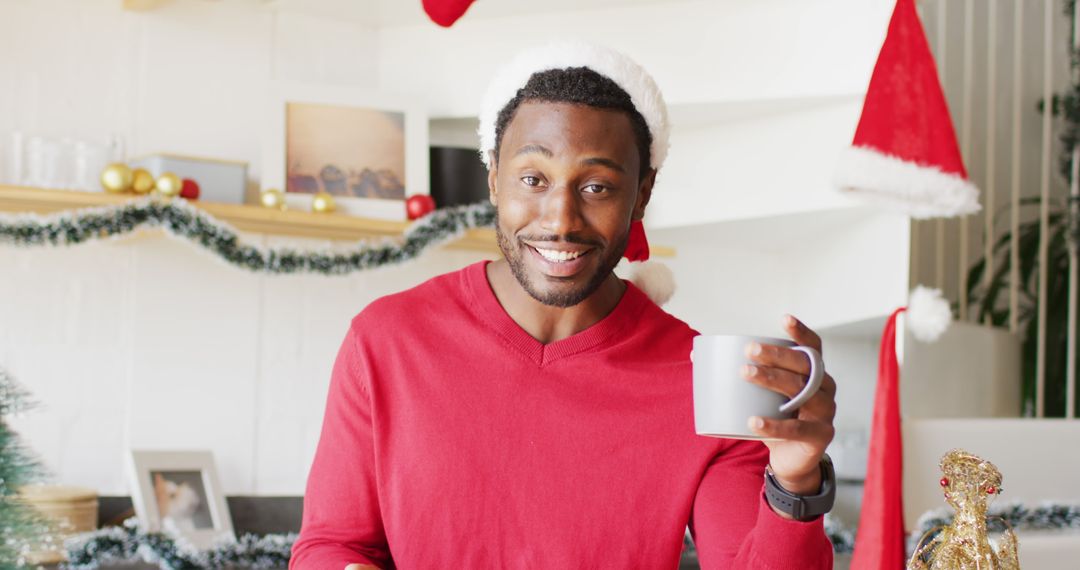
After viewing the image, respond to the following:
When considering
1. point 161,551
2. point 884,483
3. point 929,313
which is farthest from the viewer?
point 161,551

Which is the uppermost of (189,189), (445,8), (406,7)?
(406,7)

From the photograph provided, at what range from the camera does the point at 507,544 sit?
100 centimetres

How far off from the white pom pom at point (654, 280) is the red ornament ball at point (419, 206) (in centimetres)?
96

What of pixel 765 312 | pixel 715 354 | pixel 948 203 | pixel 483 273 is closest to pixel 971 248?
pixel 765 312

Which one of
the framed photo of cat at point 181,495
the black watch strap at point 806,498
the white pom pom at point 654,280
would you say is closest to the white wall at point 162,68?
the framed photo of cat at point 181,495

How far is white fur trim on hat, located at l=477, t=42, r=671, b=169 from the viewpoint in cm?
105

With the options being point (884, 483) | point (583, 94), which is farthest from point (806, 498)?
point (884, 483)

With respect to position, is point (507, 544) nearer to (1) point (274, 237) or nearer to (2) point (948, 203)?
(2) point (948, 203)

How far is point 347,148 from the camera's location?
2.37m

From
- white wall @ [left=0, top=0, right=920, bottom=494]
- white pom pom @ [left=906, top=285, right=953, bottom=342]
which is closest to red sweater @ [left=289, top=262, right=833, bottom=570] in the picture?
white pom pom @ [left=906, top=285, right=953, bottom=342]

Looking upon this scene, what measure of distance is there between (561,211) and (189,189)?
52.4 inches

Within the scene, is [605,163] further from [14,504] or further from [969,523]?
[14,504]

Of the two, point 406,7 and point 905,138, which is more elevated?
point 406,7

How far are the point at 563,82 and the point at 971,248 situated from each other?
255 cm
